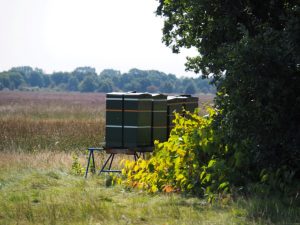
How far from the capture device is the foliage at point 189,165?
11.5m

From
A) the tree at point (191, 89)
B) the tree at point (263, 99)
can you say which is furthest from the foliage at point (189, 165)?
the tree at point (191, 89)

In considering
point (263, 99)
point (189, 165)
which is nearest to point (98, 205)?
point (189, 165)

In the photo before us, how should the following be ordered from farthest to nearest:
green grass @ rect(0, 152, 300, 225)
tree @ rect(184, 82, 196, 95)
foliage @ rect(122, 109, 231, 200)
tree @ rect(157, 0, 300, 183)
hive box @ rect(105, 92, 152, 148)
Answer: tree @ rect(184, 82, 196, 95), hive box @ rect(105, 92, 152, 148), foliage @ rect(122, 109, 231, 200), tree @ rect(157, 0, 300, 183), green grass @ rect(0, 152, 300, 225)

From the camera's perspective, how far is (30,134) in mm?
24375

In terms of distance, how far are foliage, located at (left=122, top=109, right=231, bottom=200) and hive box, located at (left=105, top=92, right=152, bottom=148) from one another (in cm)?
169

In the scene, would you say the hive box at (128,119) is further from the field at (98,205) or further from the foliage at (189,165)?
the foliage at (189,165)

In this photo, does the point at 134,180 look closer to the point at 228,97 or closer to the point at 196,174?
the point at 196,174

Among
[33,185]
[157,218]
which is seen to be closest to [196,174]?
[157,218]

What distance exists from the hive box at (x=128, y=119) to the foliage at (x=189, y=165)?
1689mm

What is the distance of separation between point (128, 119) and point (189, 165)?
2905 millimetres

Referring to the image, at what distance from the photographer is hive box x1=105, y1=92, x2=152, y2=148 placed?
47.7 feet

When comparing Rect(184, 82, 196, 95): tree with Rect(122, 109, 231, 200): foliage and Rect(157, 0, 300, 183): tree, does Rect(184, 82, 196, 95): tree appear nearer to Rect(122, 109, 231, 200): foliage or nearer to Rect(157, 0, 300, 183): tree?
Rect(122, 109, 231, 200): foliage

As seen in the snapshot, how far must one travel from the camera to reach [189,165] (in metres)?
12.1

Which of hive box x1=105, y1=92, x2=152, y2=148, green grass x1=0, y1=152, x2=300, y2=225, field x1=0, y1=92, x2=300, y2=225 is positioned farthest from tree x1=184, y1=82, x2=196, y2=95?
green grass x1=0, y1=152, x2=300, y2=225
